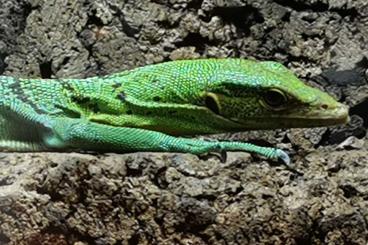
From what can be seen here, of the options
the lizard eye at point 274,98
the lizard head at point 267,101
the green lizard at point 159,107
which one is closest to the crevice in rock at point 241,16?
the green lizard at point 159,107

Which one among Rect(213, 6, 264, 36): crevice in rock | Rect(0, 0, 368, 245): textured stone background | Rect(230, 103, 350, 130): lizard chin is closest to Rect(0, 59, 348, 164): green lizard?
Rect(230, 103, 350, 130): lizard chin

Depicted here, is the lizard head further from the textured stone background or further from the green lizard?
the textured stone background

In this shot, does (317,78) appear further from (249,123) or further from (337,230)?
(337,230)

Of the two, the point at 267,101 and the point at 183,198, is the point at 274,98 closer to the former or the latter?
the point at 267,101

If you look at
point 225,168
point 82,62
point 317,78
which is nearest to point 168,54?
point 82,62

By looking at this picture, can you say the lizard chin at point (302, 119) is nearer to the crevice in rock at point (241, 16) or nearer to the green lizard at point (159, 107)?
the green lizard at point (159, 107)

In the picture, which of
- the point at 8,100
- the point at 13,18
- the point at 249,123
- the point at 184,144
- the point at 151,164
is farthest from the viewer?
the point at 13,18

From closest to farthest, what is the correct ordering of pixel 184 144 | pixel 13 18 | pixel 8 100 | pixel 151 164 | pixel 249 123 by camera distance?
1. pixel 151 164
2. pixel 184 144
3. pixel 249 123
4. pixel 8 100
5. pixel 13 18

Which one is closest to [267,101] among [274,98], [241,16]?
[274,98]
